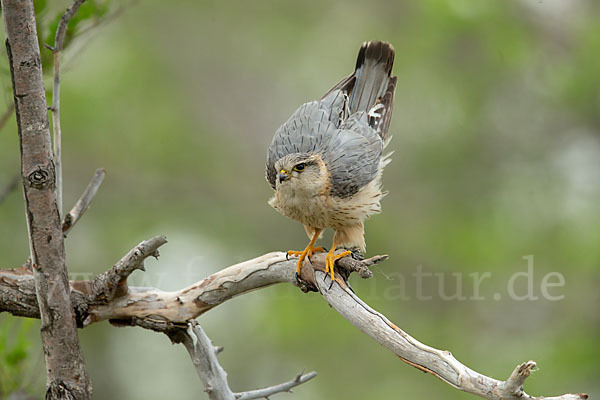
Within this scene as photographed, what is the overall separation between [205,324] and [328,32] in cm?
285

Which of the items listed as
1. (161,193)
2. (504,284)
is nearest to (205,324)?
(161,193)

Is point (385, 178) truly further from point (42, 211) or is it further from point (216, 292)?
point (42, 211)

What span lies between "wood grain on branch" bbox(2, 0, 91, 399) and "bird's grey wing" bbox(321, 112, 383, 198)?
3.47ft

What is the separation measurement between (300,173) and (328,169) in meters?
0.15

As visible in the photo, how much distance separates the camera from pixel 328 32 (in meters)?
5.60

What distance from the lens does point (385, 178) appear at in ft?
18.2

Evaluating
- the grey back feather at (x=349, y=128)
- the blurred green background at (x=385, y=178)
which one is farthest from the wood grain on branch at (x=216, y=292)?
the blurred green background at (x=385, y=178)

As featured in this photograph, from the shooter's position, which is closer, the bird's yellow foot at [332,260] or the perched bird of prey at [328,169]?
the bird's yellow foot at [332,260]

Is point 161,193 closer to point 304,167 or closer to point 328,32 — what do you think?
point 328,32

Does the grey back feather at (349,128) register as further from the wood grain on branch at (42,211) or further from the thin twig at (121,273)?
the wood grain on branch at (42,211)

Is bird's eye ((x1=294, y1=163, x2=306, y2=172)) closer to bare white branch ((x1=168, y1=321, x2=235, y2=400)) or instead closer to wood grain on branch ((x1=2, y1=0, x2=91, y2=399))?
bare white branch ((x1=168, y1=321, x2=235, y2=400))

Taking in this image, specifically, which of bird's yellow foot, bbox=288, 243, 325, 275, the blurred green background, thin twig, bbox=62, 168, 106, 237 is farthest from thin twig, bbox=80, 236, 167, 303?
the blurred green background

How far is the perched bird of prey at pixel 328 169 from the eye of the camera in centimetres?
237

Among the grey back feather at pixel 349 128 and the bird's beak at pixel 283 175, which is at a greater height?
the grey back feather at pixel 349 128
